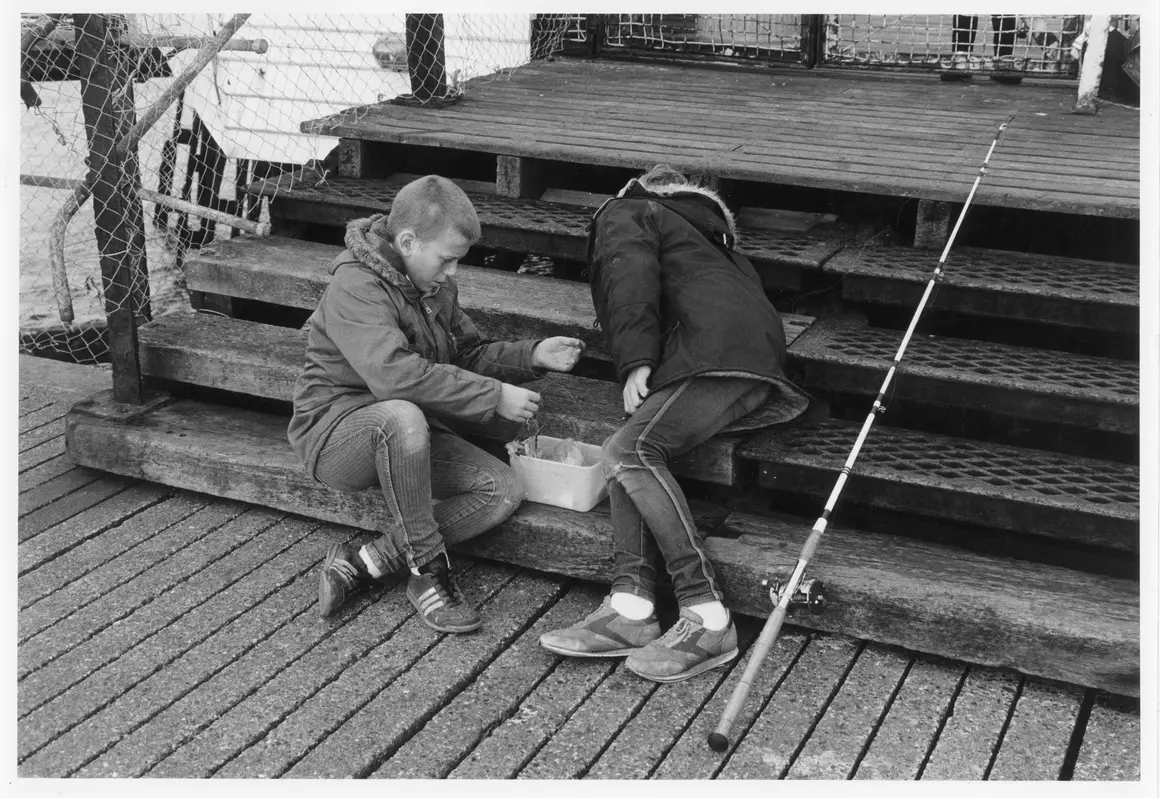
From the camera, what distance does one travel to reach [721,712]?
10.4ft

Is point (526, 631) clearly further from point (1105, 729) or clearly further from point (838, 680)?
point (1105, 729)

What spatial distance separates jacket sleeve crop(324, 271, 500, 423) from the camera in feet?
11.6

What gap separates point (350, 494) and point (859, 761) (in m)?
1.88

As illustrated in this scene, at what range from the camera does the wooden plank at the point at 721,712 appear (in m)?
2.95

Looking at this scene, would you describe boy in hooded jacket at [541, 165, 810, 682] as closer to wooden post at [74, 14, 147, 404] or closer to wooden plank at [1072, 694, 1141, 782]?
wooden plank at [1072, 694, 1141, 782]

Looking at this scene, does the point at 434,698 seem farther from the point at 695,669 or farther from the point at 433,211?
the point at 433,211

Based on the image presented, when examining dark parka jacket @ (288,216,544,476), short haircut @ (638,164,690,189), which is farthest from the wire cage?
dark parka jacket @ (288,216,544,476)

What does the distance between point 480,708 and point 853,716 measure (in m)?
0.97

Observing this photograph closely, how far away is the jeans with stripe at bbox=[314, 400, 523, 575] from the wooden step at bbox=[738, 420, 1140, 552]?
0.81 m

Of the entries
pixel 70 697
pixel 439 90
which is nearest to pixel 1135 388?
pixel 70 697

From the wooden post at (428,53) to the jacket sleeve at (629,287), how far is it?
241 cm

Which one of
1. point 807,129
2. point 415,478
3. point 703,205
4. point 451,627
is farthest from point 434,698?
point 807,129

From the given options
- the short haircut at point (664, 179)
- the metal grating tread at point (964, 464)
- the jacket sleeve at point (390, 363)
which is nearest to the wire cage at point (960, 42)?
the short haircut at point (664, 179)

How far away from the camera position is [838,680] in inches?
130
